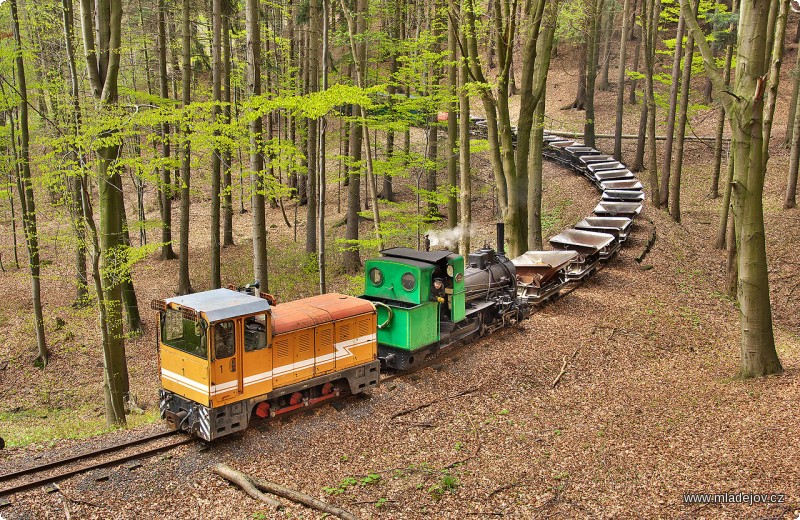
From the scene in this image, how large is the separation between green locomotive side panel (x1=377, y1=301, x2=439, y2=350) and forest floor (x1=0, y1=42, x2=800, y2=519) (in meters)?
0.89

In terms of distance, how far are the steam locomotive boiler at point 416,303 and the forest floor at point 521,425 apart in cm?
71

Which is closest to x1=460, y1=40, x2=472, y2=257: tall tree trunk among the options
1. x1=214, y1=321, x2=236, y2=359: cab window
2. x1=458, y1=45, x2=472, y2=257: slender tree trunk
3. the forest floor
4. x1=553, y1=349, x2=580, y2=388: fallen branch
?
x1=458, y1=45, x2=472, y2=257: slender tree trunk

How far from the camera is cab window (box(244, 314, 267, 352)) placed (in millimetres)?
10164

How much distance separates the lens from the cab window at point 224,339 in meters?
9.65

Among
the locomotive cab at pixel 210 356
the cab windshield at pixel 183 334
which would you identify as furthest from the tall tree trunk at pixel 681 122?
the cab windshield at pixel 183 334

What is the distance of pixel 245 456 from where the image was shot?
9727 mm

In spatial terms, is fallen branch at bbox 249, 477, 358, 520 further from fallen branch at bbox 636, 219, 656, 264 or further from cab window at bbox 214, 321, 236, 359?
fallen branch at bbox 636, 219, 656, 264

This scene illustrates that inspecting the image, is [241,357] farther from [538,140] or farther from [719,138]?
[719,138]

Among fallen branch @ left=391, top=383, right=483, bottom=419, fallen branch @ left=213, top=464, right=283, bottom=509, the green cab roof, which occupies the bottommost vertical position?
fallen branch @ left=391, top=383, right=483, bottom=419

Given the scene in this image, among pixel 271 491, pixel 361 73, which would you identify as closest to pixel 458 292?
pixel 271 491

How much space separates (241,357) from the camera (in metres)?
10.0

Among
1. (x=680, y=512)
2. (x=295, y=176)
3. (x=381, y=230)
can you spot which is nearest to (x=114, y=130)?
(x=381, y=230)

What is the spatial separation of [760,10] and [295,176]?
2630 centimetres

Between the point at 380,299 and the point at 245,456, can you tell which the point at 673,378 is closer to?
the point at 380,299
